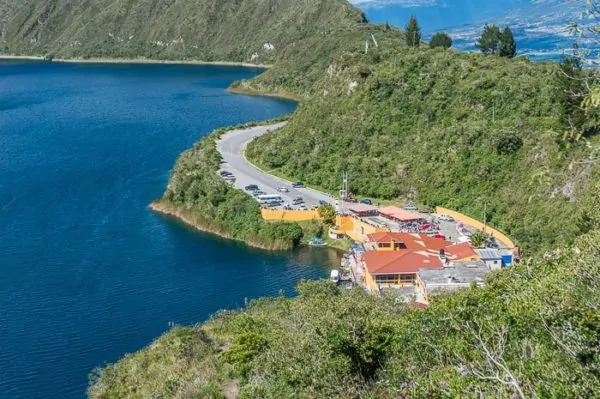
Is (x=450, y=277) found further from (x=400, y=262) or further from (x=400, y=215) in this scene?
(x=400, y=215)

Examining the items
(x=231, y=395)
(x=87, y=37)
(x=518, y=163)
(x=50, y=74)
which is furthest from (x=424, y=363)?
(x=87, y=37)

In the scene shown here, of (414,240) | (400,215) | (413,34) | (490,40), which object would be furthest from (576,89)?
(413,34)

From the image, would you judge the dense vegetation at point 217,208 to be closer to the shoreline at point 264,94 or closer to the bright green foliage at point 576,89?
the bright green foliage at point 576,89

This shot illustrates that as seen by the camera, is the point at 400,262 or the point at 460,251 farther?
the point at 460,251

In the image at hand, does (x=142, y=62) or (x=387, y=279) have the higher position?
(x=387, y=279)

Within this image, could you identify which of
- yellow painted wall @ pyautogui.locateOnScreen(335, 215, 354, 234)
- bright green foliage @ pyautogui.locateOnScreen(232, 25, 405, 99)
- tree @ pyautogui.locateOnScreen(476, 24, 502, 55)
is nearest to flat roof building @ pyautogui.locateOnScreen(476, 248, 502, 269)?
yellow painted wall @ pyautogui.locateOnScreen(335, 215, 354, 234)

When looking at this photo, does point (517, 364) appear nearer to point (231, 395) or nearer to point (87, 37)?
point (231, 395)
